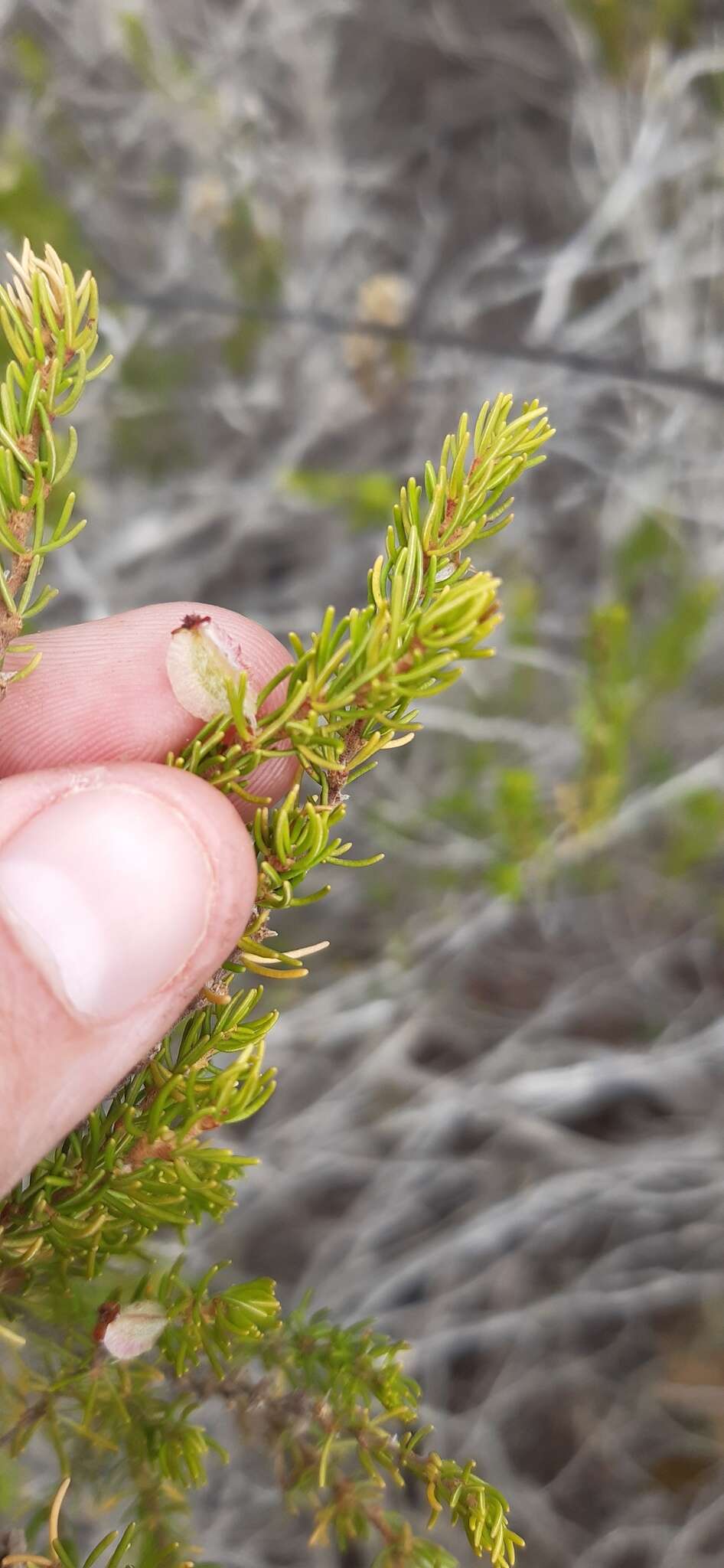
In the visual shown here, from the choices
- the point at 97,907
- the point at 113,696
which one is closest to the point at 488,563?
the point at 113,696

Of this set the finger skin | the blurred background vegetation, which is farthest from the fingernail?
the blurred background vegetation

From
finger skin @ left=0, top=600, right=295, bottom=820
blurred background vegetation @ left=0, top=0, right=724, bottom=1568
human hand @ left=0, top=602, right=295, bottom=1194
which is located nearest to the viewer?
human hand @ left=0, top=602, right=295, bottom=1194

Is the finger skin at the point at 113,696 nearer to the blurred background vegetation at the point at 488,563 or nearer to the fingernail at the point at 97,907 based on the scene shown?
the fingernail at the point at 97,907

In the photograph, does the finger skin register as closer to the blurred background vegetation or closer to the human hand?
the human hand

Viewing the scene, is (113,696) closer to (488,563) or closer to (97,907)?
(97,907)

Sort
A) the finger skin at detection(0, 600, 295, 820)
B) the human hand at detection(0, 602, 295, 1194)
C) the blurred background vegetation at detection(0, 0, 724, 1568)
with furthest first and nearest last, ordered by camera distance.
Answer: the blurred background vegetation at detection(0, 0, 724, 1568) < the finger skin at detection(0, 600, 295, 820) < the human hand at detection(0, 602, 295, 1194)

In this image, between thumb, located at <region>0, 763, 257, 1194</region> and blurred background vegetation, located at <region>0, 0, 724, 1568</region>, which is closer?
thumb, located at <region>0, 763, 257, 1194</region>

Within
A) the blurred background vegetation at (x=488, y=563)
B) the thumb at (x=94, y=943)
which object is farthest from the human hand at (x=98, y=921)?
the blurred background vegetation at (x=488, y=563)

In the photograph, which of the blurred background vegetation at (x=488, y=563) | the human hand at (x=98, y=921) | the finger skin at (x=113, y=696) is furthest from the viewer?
the blurred background vegetation at (x=488, y=563)
